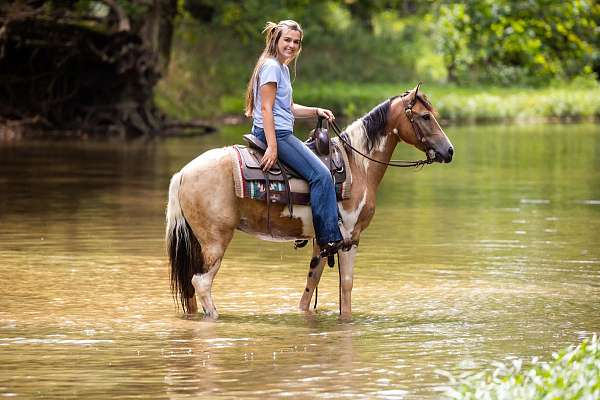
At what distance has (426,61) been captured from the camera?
197 feet

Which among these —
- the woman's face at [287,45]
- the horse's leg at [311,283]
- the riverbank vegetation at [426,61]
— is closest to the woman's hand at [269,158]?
the woman's face at [287,45]

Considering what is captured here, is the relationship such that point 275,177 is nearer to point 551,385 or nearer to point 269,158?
point 269,158

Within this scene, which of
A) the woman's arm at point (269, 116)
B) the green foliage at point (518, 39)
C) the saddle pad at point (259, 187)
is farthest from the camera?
the green foliage at point (518, 39)

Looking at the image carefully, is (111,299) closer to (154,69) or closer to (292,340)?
(292,340)

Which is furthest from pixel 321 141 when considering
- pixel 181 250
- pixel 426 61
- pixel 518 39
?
pixel 426 61

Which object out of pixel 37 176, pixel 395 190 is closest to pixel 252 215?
pixel 395 190

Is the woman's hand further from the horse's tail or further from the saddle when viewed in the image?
the horse's tail

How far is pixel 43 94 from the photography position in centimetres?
3597

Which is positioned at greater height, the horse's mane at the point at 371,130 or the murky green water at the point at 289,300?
the horse's mane at the point at 371,130

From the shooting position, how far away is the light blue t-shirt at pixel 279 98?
995 cm

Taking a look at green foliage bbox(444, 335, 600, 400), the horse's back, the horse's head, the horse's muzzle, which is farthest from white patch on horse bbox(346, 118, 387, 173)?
green foliage bbox(444, 335, 600, 400)

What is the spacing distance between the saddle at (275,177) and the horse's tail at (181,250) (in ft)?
1.70

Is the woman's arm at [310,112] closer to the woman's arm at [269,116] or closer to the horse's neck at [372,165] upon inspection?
the woman's arm at [269,116]

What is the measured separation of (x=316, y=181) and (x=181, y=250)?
116 centimetres
